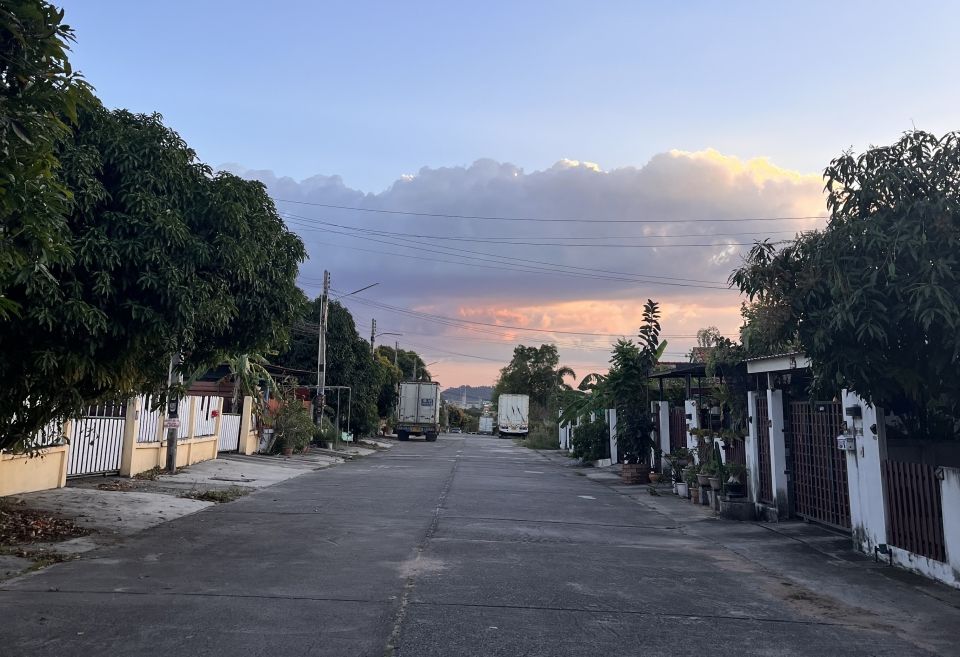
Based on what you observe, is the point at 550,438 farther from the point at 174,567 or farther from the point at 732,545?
the point at 174,567

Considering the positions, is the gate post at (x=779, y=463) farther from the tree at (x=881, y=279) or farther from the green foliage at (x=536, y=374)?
the green foliage at (x=536, y=374)

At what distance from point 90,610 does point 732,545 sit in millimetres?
8518

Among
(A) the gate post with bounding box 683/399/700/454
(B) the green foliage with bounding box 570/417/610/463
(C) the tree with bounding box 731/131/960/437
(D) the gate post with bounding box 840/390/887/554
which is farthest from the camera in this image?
(B) the green foliage with bounding box 570/417/610/463

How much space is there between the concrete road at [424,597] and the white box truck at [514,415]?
52468mm

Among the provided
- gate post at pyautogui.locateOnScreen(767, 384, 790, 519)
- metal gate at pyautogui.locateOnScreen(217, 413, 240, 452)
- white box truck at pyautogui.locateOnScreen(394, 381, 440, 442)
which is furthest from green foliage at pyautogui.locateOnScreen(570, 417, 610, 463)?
white box truck at pyautogui.locateOnScreen(394, 381, 440, 442)

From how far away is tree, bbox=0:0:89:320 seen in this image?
4.42 meters

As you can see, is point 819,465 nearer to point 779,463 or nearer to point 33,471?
point 779,463

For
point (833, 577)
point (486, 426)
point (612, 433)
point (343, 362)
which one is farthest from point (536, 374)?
point (833, 577)

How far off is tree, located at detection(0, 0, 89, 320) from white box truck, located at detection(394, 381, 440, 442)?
4428 cm

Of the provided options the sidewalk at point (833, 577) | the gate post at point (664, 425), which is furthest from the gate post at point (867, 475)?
the gate post at point (664, 425)

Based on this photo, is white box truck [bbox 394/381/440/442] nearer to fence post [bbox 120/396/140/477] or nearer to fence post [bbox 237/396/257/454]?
fence post [bbox 237/396/257/454]

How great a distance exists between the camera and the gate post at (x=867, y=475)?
952 centimetres

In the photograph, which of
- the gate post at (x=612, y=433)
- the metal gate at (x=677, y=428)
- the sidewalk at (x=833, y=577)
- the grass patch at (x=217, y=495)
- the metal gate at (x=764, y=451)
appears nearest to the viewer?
the sidewalk at (x=833, y=577)

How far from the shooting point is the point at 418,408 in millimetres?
49688
